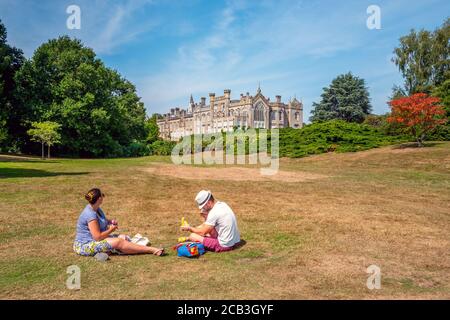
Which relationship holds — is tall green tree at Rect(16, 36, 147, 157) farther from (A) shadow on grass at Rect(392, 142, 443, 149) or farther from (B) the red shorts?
(B) the red shorts

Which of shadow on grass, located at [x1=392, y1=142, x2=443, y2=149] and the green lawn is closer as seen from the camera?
the green lawn

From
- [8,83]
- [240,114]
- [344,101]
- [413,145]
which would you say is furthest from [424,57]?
[8,83]

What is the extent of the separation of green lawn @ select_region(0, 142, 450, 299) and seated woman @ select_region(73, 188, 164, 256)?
7.0 inches

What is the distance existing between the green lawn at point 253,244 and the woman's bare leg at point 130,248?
0.15 metres

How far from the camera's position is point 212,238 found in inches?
272

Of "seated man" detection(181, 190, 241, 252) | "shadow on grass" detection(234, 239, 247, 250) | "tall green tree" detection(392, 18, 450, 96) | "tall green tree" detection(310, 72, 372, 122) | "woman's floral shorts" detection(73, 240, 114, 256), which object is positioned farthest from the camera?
"tall green tree" detection(310, 72, 372, 122)

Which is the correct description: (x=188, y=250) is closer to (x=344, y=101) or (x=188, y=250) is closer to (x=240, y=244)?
(x=240, y=244)

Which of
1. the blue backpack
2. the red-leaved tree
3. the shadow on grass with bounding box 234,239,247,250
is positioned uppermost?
the red-leaved tree

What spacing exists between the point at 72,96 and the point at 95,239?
128 feet

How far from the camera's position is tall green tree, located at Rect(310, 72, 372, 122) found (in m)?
57.6

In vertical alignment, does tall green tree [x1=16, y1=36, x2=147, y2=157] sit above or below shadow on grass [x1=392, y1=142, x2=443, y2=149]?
above

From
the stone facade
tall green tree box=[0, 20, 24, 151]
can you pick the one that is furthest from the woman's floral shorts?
the stone facade
